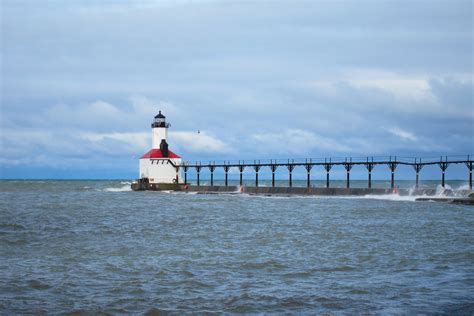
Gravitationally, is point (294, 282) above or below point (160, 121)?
below

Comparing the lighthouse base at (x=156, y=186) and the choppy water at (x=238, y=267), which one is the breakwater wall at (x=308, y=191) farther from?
the choppy water at (x=238, y=267)

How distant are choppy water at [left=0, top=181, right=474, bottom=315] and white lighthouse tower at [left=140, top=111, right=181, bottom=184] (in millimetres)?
44793

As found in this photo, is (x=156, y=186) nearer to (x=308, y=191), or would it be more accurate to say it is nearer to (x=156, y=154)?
(x=156, y=154)

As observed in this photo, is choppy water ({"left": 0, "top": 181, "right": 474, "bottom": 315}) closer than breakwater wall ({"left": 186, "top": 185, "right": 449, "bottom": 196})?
Yes

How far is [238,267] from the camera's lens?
17.8m

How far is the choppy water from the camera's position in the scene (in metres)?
13.3

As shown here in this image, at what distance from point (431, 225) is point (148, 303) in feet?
68.0

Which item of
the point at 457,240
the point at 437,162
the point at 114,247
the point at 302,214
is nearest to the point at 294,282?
the point at 114,247

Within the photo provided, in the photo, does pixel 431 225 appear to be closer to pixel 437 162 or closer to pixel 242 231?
pixel 242 231

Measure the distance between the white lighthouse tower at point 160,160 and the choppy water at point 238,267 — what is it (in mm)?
44793

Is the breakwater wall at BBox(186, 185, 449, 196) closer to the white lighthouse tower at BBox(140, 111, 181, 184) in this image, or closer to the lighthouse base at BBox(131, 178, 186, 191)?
the lighthouse base at BBox(131, 178, 186, 191)

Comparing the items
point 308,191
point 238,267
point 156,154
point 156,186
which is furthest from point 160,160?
point 238,267

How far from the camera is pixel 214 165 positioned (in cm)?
8075

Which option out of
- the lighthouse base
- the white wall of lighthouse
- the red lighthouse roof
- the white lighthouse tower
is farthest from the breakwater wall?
the white wall of lighthouse
